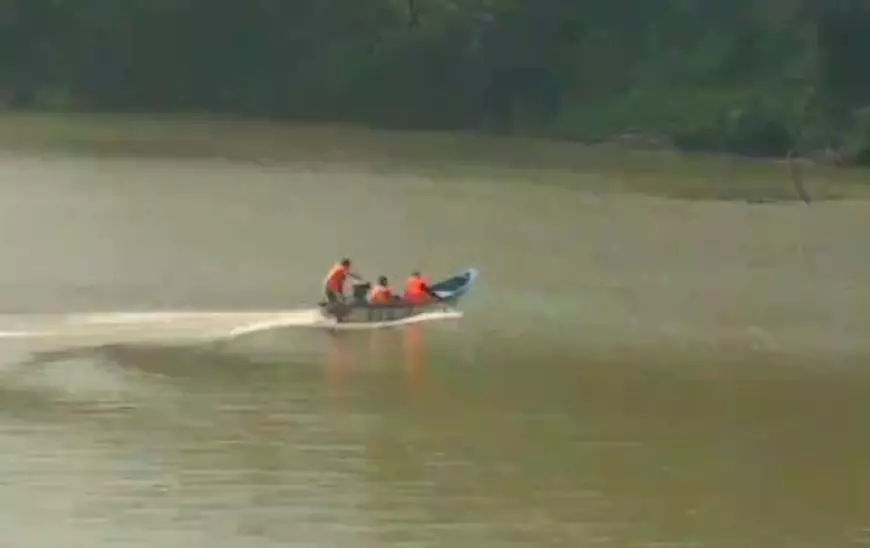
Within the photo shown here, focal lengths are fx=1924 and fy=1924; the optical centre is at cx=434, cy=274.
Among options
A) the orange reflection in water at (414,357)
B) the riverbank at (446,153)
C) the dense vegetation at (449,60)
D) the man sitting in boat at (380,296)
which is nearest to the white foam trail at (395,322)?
the orange reflection in water at (414,357)

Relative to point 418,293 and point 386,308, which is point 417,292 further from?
point 386,308

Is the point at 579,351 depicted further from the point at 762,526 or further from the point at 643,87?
the point at 643,87

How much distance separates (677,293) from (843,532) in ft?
35.3

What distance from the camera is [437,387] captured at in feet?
56.0

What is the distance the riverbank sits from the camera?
38250 mm

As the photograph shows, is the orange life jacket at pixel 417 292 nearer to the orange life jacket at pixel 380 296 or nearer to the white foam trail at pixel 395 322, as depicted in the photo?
the white foam trail at pixel 395 322

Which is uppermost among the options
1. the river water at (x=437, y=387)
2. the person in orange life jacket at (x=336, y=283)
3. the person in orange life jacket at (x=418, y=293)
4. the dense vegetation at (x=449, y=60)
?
the dense vegetation at (x=449, y=60)

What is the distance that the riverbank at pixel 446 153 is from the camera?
1506 inches

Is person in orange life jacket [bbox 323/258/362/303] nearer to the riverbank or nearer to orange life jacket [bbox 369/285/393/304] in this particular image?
orange life jacket [bbox 369/285/393/304]

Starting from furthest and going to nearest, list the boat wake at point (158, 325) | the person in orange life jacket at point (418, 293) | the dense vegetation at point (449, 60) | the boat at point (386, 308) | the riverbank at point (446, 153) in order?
the dense vegetation at point (449, 60) < the riverbank at point (446, 153) < the person in orange life jacket at point (418, 293) < the boat at point (386, 308) < the boat wake at point (158, 325)

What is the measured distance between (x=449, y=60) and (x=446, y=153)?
10873 millimetres

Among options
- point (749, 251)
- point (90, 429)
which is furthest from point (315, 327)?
point (749, 251)

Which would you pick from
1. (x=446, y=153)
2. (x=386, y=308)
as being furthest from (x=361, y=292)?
(x=446, y=153)

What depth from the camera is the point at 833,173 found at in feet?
138
